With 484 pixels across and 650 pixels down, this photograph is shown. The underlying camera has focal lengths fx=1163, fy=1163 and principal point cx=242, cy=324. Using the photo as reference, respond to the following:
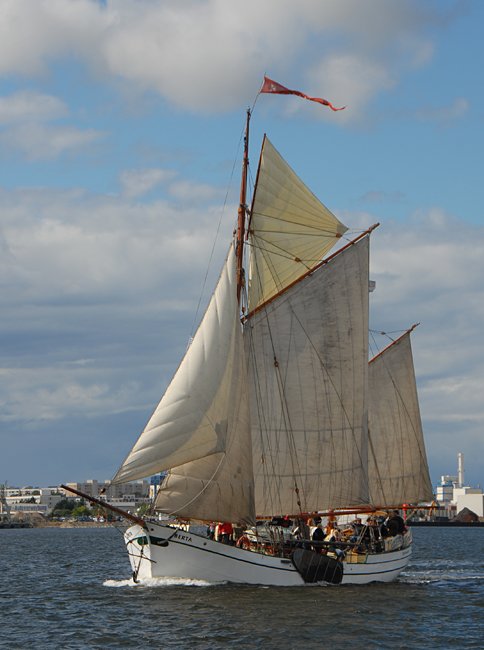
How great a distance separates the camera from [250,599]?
2114 inches

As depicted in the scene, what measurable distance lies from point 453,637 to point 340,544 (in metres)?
15.3

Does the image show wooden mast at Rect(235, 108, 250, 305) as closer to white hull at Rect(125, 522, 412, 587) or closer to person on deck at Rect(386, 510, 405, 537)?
white hull at Rect(125, 522, 412, 587)

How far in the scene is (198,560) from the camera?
188ft

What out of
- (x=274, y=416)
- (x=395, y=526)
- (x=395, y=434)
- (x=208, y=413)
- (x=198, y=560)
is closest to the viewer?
(x=208, y=413)

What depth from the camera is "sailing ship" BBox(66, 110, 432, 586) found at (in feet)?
187

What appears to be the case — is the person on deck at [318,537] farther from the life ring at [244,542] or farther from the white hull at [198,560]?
the life ring at [244,542]

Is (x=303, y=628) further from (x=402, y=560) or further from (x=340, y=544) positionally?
(x=402, y=560)

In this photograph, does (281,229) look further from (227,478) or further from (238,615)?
(238,615)

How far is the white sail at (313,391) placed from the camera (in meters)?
63.9

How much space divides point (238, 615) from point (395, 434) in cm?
3094

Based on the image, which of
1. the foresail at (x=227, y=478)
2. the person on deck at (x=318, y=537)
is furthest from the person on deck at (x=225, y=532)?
the person on deck at (x=318, y=537)

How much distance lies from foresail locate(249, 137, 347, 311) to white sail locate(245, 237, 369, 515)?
3.59 ft

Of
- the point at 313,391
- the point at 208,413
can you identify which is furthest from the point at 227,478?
the point at 313,391

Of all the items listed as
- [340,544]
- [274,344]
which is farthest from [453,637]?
[274,344]
